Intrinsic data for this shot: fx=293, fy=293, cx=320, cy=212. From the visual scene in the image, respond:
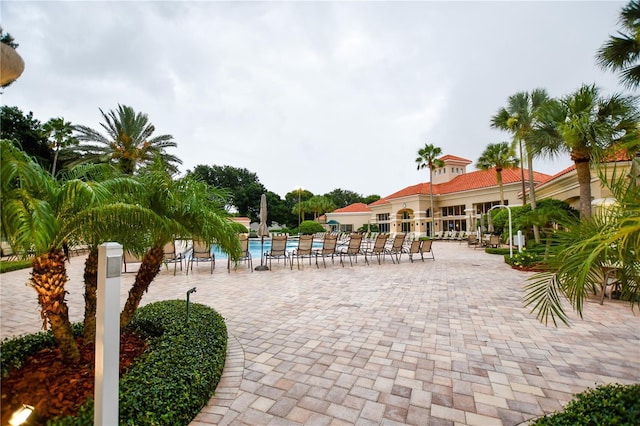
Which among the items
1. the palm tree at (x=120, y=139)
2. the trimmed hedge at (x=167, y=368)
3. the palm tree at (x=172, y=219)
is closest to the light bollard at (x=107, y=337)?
the trimmed hedge at (x=167, y=368)

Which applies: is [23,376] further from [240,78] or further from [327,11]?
[240,78]

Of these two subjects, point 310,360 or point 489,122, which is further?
point 489,122

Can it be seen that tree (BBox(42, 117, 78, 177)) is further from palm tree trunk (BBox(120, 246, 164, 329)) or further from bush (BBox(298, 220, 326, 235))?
palm tree trunk (BBox(120, 246, 164, 329))

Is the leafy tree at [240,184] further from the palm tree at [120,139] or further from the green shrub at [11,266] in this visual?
the green shrub at [11,266]

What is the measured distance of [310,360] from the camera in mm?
3387

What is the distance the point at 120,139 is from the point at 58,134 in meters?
5.16

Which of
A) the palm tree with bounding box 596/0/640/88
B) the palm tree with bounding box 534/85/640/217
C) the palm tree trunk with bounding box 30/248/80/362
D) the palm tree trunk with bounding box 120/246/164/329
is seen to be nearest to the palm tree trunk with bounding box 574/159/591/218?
the palm tree with bounding box 534/85/640/217

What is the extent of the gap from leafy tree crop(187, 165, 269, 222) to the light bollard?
45392 mm

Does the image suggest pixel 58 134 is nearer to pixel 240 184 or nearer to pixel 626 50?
pixel 240 184

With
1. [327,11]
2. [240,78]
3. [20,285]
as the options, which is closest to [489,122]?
[327,11]

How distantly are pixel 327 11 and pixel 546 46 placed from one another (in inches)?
306

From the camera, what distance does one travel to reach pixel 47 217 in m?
2.10

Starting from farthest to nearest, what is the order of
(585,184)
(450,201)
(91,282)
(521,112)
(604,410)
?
(450,201) → (521,112) → (585,184) → (91,282) → (604,410)

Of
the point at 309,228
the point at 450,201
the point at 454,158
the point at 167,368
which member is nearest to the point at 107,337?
the point at 167,368
